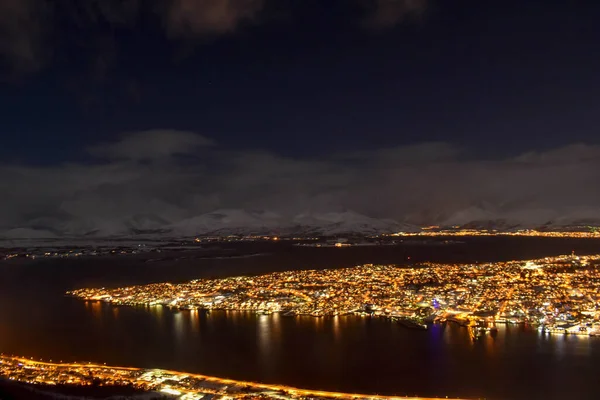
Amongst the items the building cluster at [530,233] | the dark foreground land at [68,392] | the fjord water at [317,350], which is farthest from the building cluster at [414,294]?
the building cluster at [530,233]

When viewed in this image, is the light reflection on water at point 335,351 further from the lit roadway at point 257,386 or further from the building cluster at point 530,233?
the building cluster at point 530,233

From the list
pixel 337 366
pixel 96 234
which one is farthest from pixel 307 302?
pixel 96 234

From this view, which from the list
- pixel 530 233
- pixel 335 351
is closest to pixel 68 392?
pixel 335 351

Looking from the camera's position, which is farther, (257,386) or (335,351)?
(335,351)

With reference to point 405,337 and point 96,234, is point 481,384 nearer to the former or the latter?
point 405,337

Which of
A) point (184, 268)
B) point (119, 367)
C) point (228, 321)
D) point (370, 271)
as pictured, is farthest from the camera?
point (184, 268)

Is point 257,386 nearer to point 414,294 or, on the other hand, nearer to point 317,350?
point 317,350
